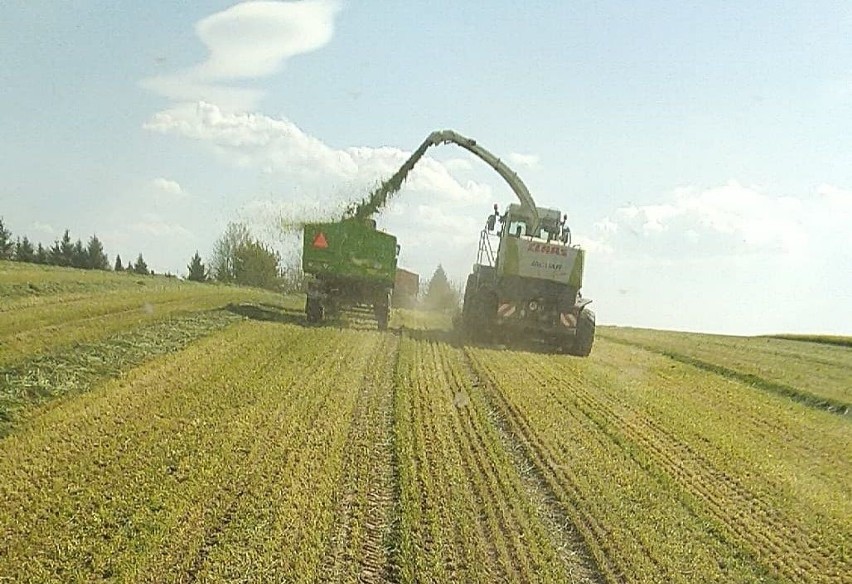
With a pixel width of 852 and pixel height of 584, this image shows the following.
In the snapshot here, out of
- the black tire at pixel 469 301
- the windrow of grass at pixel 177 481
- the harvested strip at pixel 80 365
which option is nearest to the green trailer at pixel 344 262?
the black tire at pixel 469 301

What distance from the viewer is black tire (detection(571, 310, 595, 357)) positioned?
22.1 metres

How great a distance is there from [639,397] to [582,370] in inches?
128

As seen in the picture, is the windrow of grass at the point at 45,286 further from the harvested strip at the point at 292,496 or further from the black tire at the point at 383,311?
the harvested strip at the point at 292,496

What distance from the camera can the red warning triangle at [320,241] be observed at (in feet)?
75.2

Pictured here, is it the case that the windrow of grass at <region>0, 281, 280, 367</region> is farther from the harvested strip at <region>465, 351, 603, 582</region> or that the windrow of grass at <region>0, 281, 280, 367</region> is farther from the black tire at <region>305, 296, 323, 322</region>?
the harvested strip at <region>465, 351, 603, 582</region>

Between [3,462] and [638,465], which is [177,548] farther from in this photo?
[638,465]

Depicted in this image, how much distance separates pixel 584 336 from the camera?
22.1 m

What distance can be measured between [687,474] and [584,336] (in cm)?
1239

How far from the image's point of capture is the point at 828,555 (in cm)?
762

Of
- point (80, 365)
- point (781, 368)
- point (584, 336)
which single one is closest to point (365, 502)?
point (80, 365)

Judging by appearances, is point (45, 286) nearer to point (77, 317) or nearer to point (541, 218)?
point (77, 317)

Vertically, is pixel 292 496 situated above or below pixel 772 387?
below

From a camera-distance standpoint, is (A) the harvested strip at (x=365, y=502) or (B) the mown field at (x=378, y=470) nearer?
(A) the harvested strip at (x=365, y=502)

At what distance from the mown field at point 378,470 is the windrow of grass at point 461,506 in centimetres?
3
